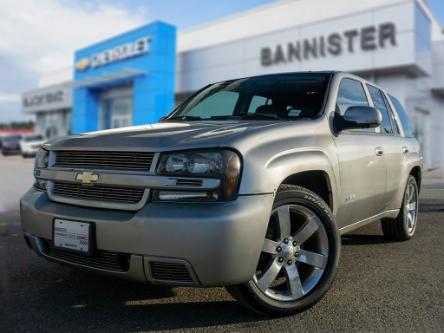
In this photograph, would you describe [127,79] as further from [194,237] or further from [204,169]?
[194,237]

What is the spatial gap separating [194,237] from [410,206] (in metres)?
3.67

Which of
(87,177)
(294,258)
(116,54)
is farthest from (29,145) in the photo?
(294,258)

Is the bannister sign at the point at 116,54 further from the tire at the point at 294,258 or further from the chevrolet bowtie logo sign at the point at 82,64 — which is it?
the tire at the point at 294,258

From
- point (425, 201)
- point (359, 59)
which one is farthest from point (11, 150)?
point (425, 201)

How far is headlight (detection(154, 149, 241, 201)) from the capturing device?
2.35 metres

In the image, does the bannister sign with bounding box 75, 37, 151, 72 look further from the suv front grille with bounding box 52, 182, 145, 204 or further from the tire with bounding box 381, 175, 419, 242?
the suv front grille with bounding box 52, 182, 145, 204

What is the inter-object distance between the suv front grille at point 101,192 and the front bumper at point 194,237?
9cm

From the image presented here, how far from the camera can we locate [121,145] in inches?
102

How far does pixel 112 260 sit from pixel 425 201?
244 inches

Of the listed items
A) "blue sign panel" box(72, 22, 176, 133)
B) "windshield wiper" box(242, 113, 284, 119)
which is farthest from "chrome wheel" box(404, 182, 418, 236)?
"blue sign panel" box(72, 22, 176, 133)

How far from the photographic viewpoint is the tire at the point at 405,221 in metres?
4.78

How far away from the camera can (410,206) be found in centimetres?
510

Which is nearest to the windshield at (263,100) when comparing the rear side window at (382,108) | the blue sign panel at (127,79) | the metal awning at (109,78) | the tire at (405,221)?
the rear side window at (382,108)

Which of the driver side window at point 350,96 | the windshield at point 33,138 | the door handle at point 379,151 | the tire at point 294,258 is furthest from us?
the windshield at point 33,138
